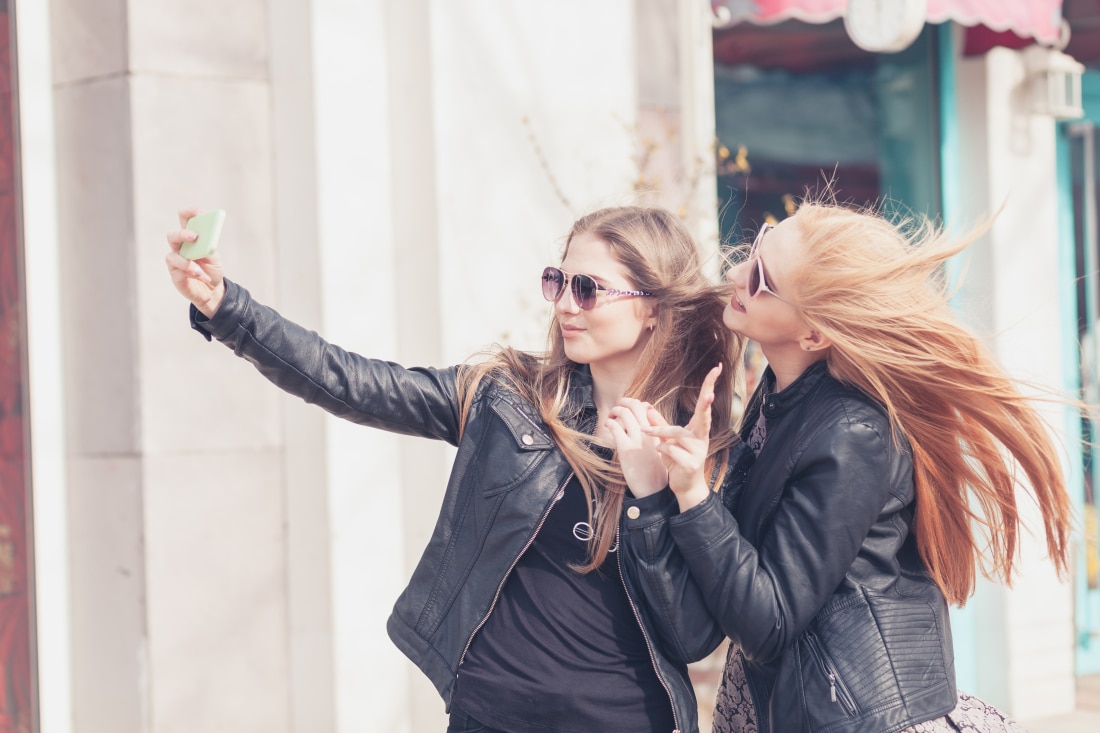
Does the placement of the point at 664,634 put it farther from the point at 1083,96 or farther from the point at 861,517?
the point at 1083,96

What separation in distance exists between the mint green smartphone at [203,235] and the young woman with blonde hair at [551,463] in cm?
2

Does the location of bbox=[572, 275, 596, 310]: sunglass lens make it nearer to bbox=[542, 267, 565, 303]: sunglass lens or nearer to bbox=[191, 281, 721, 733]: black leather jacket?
bbox=[542, 267, 565, 303]: sunglass lens

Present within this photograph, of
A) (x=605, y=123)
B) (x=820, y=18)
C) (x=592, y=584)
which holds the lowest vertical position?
(x=592, y=584)

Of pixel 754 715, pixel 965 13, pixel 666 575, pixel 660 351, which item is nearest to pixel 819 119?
pixel 965 13

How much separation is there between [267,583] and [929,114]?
3948mm

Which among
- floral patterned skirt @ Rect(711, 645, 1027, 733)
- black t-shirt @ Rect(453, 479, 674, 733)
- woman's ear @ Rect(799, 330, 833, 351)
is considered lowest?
floral patterned skirt @ Rect(711, 645, 1027, 733)

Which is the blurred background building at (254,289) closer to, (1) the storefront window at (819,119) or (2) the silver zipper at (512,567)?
(1) the storefront window at (819,119)

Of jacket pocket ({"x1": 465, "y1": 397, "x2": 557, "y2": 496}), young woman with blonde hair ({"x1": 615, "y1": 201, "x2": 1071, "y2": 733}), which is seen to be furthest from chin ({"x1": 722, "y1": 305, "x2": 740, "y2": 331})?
jacket pocket ({"x1": 465, "y1": 397, "x2": 557, "y2": 496})

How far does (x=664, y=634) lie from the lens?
212 centimetres

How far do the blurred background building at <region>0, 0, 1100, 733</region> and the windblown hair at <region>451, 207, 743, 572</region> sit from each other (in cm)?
159

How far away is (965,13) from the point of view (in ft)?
16.8

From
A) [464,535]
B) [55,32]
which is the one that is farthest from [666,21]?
[464,535]

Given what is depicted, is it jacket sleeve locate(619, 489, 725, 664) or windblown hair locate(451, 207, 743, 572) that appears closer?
jacket sleeve locate(619, 489, 725, 664)

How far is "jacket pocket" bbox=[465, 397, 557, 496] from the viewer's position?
2.28 metres
